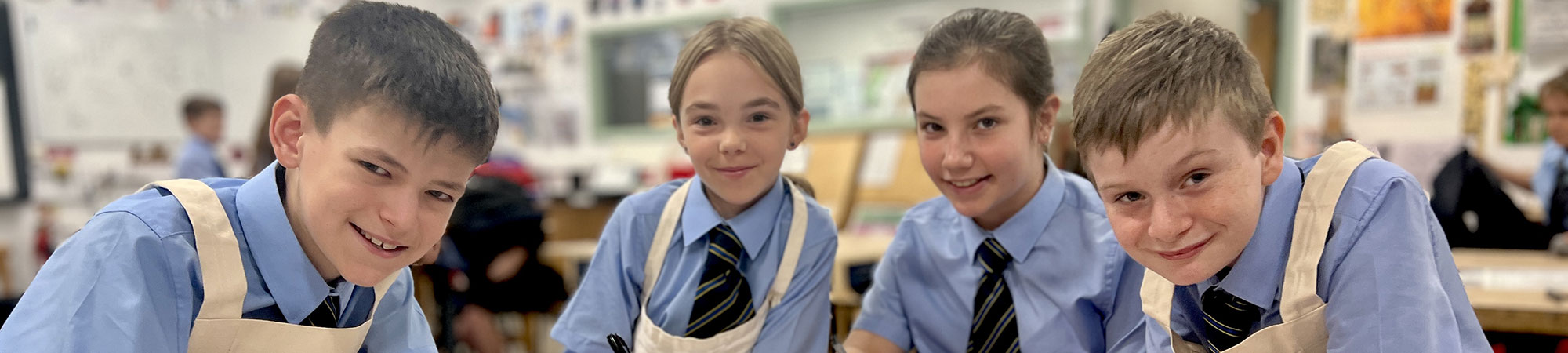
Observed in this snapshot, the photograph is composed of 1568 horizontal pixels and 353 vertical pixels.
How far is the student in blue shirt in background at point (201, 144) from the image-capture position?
12.8 feet

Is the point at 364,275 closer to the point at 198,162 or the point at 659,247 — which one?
the point at 659,247

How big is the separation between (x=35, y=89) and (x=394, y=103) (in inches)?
208

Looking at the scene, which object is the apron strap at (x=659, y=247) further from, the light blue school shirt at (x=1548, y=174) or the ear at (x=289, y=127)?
the light blue school shirt at (x=1548, y=174)

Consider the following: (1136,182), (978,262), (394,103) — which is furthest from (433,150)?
(978,262)

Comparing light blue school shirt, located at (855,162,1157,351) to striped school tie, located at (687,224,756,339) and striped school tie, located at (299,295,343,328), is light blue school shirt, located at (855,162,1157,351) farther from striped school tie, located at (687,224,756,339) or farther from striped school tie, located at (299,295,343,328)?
striped school tie, located at (299,295,343,328)

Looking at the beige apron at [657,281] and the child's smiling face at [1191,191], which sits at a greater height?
the child's smiling face at [1191,191]

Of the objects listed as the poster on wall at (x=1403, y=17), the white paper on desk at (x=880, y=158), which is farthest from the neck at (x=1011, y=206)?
the poster on wall at (x=1403, y=17)

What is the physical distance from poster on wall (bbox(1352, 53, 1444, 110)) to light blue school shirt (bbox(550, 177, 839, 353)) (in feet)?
10.9

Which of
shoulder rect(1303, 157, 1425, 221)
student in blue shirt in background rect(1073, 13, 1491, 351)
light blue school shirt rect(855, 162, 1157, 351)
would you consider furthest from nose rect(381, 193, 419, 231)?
shoulder rect(1303, 157, 1425, 221)

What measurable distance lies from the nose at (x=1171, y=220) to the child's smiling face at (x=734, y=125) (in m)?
0.60

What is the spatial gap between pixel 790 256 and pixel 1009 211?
13.7 inches

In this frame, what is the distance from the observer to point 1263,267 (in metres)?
0.94

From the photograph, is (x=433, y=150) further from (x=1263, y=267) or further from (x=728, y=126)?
(x=1263, y=267)

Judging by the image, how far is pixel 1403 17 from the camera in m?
3.62
